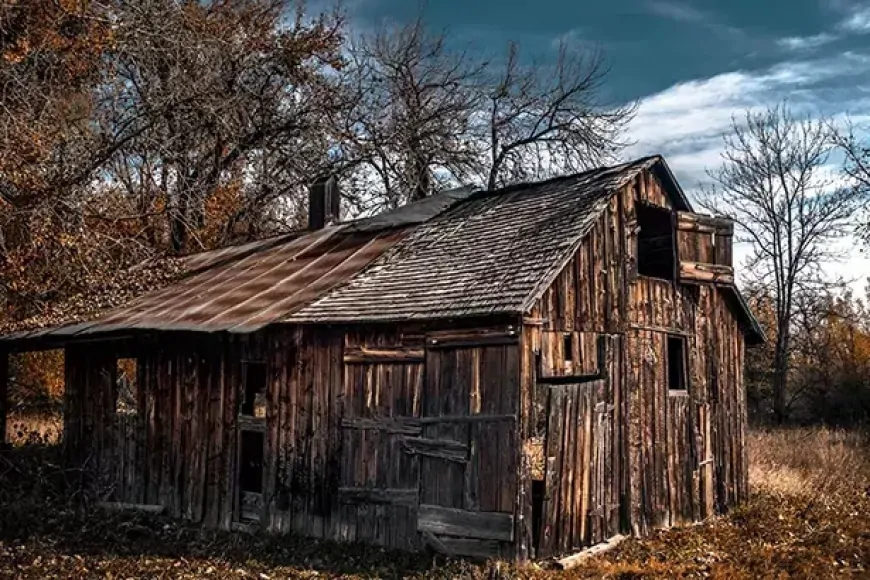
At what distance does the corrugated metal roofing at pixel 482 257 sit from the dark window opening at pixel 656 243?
1.08m

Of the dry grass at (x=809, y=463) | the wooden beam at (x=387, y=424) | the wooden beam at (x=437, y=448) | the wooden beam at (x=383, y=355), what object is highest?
the wooden beam at (x=383, y=355)

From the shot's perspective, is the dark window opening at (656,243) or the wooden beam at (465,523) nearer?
the wooden beam at (465,523)

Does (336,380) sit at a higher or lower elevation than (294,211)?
lower

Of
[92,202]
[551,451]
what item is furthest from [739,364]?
[92,202]

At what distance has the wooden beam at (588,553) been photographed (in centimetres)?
1051

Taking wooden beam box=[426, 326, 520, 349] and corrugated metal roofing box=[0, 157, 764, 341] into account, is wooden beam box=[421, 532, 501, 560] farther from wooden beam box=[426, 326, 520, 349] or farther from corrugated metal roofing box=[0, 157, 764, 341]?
corrugated metal roofing box=[0, 157, 764, 341]

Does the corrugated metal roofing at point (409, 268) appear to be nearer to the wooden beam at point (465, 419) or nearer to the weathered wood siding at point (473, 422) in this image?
the weathered wood siding at point (473, 422)

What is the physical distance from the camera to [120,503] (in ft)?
48.7

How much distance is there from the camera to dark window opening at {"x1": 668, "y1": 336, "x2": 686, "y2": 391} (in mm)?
13961

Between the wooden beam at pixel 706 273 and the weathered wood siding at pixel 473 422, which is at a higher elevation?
the wooden beam at pixel 706 273

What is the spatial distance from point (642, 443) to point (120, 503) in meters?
8.90

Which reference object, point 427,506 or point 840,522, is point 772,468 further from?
point 427,506

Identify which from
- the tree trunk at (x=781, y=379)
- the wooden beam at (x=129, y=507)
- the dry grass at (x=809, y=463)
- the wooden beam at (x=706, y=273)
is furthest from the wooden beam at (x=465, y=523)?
the tree trunk at (x=781, y=379)

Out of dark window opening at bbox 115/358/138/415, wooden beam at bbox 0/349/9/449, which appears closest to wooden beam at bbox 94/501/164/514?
wooden beam at bbox 0/349/9/449
